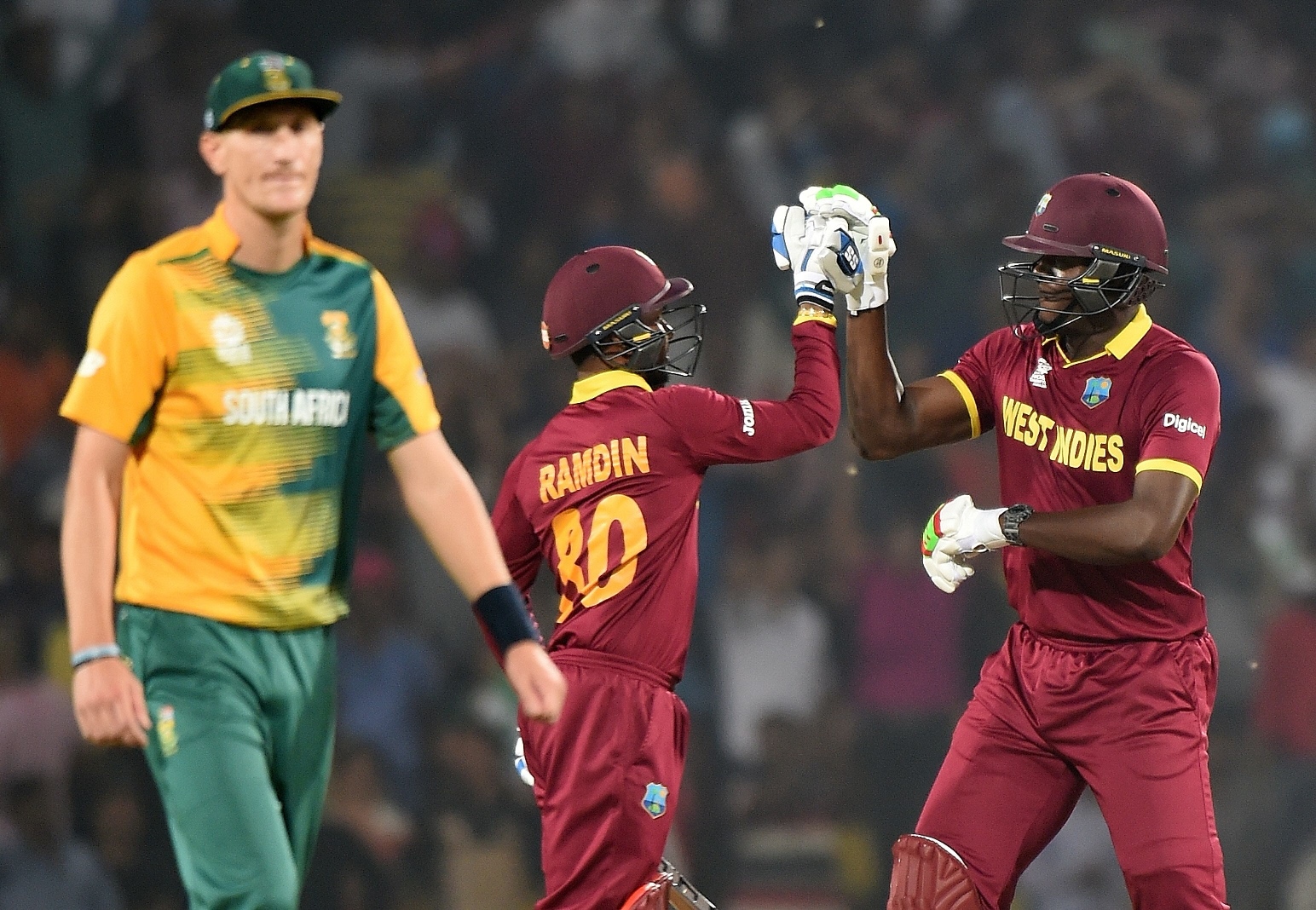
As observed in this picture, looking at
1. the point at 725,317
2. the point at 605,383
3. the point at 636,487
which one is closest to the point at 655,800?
the point at 636,487

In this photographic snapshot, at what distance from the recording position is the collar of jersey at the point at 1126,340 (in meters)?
3.83

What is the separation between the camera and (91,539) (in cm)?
274

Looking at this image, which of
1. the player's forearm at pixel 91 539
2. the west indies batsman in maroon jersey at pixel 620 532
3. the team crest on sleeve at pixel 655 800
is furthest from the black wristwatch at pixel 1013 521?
the player's forearm at pixel 91 539

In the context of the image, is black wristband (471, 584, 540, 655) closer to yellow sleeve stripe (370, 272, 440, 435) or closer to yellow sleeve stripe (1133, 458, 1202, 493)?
yellow sleeve stripe (370, 272, 440, 435)

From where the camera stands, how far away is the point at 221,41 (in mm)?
7746

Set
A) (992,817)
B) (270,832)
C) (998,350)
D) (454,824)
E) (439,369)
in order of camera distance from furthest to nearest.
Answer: (439,369), (454,824), (998,350), (992,817), (270,832)

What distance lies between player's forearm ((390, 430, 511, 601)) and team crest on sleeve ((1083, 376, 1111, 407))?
1519 mm

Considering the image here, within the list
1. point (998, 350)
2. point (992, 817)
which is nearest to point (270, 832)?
point (992, 817)

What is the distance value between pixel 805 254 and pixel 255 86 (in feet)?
5.53

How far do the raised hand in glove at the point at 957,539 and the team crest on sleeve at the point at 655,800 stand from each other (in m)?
0.80

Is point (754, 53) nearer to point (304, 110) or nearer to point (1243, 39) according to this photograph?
point (1243, 39)

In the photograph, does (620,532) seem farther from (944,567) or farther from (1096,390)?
(1096,390)

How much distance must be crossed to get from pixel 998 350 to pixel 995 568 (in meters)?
3.49

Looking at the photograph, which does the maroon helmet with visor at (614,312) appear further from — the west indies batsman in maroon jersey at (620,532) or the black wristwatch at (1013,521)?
the black wristwatch at (1013,521)
